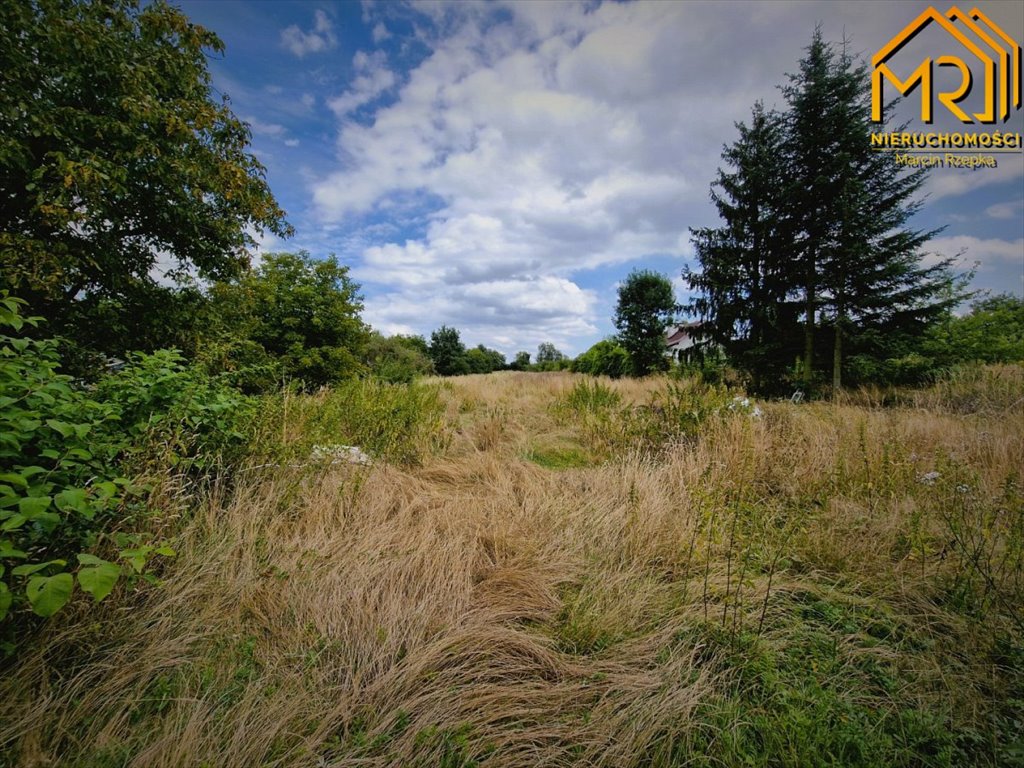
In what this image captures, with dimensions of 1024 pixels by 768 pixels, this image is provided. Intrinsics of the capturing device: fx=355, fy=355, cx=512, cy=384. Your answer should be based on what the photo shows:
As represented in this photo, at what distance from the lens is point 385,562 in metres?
2.08

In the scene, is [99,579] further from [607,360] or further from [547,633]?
[607,360]

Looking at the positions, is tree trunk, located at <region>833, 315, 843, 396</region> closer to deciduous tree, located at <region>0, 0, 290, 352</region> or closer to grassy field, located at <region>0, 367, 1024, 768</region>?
grassy field, located at <region>0, 367, 1024, 768</region>

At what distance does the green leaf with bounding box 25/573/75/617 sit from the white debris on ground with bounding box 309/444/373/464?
6.96 ft

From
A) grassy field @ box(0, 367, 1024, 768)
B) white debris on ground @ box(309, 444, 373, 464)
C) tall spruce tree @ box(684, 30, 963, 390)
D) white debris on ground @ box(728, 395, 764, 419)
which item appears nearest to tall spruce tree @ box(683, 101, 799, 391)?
tall spruce tree @ box(684, 30, 963, 390)

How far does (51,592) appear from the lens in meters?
0.96

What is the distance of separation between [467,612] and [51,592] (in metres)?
1.44

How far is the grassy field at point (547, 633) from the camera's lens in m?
1.21

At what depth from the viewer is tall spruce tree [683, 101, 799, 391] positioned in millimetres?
9617

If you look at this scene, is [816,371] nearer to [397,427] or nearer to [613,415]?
[613,415]

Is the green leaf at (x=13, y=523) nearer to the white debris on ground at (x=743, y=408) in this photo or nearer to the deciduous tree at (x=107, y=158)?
the deciduous tree at (x=107, y=158)

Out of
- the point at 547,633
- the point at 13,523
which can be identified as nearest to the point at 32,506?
the point at 13,523

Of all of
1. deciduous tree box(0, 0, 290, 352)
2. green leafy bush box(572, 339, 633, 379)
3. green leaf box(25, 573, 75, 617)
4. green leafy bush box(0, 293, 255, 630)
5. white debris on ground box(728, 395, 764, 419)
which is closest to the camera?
green leaf box(25, 573, 75, 617)

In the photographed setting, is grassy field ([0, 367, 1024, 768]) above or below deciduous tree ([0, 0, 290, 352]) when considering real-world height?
below

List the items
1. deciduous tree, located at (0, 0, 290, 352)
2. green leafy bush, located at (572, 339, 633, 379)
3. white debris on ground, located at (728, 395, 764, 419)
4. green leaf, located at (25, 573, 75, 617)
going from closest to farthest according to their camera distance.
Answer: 1. green leaf, located at (25, 573, 75, 617)
2. deciduous tree, located at (0, 0, 290, 352)
3. white debris on ground, located at (728, 395, 764, 419)
4. green leafy bush, located at (572, 339, 633, 379)
